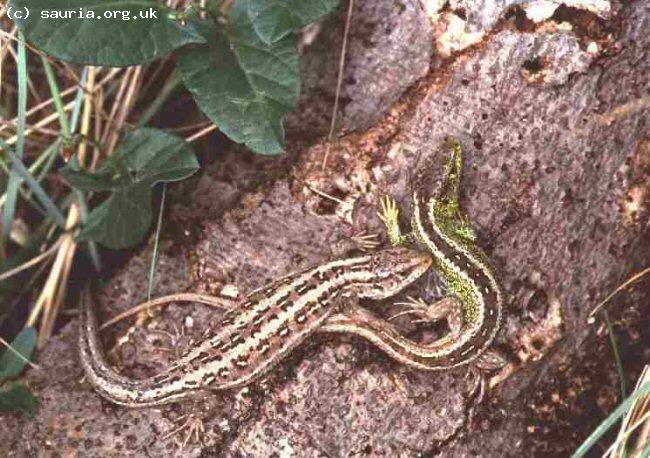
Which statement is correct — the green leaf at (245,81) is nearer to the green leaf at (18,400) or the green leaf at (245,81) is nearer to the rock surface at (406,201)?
the rock surface at (406,201)

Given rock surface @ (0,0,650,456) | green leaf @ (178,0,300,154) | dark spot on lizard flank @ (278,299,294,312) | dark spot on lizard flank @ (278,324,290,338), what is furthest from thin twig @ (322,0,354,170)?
dark spot on lizard flank @ (278,324,290,338)

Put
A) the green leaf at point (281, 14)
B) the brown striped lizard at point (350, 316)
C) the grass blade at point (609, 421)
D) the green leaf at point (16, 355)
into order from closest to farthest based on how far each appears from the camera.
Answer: the grass blade at point (609, 421)
the green leaf at point (281, 14)
the brown striped lizard at point (350, 316)
the green leaf at point (16, 355)

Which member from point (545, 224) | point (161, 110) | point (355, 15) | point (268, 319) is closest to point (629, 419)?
point (545, 224)

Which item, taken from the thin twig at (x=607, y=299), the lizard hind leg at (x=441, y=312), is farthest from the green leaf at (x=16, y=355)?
the thin twig at (x=607, y=299)

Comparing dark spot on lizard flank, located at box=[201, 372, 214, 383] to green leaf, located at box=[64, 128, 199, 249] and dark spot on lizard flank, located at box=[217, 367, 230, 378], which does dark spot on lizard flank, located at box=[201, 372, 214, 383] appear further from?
green leaf, located at box=[64, 128, 199, 249]

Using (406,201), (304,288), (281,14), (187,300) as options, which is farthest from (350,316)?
(281,14)

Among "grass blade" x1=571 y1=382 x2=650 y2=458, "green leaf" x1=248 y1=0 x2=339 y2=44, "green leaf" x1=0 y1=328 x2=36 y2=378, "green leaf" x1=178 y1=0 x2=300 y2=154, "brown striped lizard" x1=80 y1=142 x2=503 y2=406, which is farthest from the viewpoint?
"green leaf" x1=0 y1=328 x2=36 y2=378

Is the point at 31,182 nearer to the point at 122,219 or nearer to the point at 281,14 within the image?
the point at 122,219
